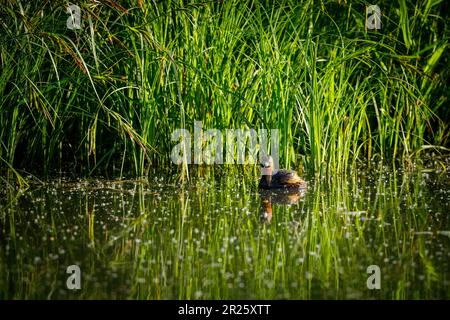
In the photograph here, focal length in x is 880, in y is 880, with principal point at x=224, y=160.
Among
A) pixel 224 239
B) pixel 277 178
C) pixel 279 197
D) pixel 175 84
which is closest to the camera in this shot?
pixel 224 239

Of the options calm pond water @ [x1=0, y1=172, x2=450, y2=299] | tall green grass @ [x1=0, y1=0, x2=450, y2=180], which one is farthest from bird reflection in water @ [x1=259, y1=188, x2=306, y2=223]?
tall green grass @ [x1=0, y1=0, x2=450, y2=180]

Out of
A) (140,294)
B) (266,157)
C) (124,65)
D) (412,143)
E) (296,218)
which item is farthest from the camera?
(412,143)

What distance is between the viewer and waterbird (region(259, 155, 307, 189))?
6016mm

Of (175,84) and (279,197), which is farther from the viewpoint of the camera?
(175,84)

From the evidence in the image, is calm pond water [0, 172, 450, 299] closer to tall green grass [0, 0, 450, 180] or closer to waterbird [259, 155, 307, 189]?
waterbird [259, 155, 307, 189]

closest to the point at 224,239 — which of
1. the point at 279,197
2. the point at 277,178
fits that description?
the point at 279,197

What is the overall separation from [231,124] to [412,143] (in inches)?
65.9

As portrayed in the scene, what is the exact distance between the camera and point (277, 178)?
6.07m

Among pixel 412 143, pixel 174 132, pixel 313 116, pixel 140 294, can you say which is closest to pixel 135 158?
pixel 174 132

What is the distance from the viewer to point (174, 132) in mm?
6797

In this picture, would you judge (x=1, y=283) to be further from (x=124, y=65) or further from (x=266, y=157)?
(x=124, y=65)

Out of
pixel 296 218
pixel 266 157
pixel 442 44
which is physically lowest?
pixel 296 218

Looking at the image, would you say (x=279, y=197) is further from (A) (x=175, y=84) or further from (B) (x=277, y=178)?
(A) (x=175, y=84)

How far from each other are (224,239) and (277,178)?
5.02 feet
